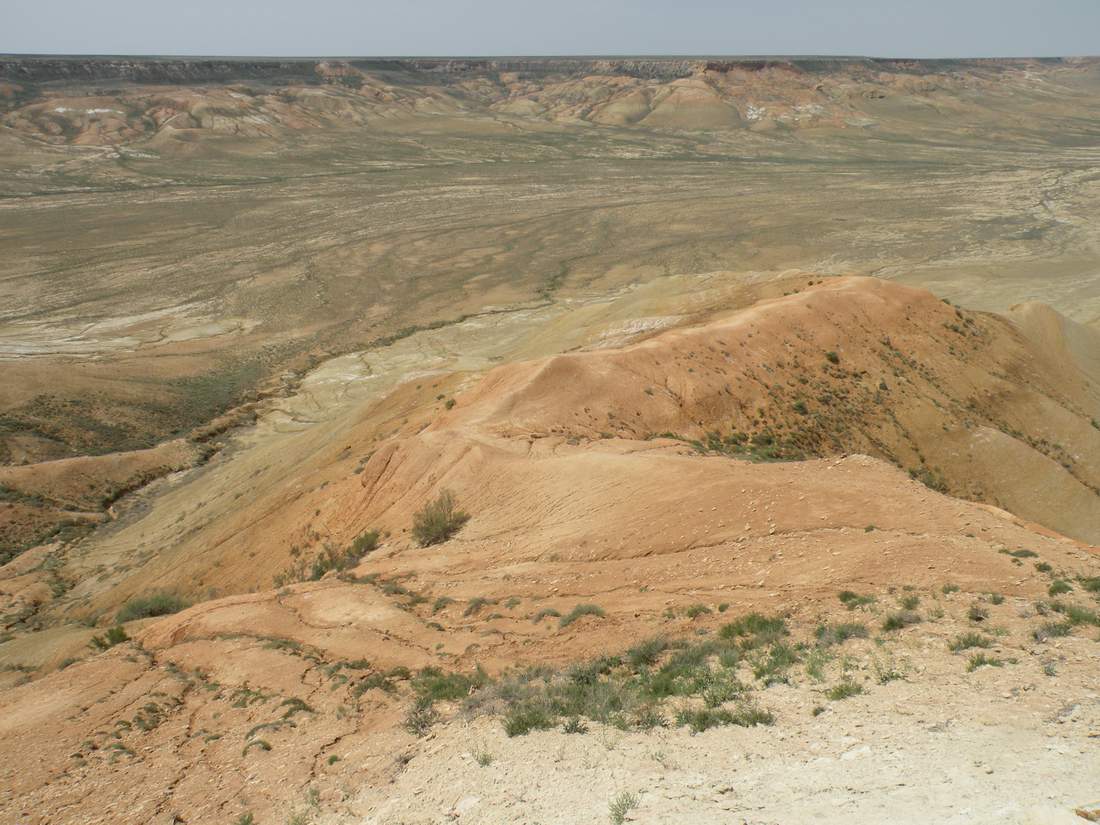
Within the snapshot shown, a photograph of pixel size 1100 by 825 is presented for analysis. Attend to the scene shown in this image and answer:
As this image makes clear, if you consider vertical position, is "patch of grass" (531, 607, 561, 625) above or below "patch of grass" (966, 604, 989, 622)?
below

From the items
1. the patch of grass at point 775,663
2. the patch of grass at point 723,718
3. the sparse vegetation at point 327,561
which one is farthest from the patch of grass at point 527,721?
the sparse vegetation at point 327,561

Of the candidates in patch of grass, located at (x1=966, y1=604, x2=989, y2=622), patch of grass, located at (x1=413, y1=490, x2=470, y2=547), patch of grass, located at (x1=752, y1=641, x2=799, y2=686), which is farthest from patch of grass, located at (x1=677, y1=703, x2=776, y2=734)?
patch of grass, located at (x1=413, y1=490, x2=470, y2=547)

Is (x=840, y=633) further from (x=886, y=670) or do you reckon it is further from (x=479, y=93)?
(x=479, y=93)

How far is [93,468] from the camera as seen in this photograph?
27.8m

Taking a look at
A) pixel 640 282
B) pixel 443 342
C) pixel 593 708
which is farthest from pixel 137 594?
pixel 640 282

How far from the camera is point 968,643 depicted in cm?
891

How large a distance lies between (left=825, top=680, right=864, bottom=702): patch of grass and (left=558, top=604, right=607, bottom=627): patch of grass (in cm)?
371

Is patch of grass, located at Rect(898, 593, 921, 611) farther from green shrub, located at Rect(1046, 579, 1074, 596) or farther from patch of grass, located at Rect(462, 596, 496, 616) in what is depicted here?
patch of grass, located at Rect(462, 596, 496, 616)

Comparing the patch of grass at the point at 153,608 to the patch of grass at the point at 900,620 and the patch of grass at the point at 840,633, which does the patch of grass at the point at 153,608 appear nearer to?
the patch of grass at the point at 840,633

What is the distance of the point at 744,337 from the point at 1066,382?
1410 centimetres

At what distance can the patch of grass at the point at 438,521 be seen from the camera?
49.5 ft

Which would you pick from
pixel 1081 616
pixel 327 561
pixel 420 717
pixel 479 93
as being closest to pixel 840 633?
pixel 1081 616

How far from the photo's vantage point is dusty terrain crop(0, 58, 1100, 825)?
301 inches

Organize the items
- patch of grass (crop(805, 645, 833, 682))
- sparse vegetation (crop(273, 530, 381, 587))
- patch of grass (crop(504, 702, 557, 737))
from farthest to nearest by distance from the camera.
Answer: sparse vegetation (crop(273, 530, 381, 587))
patch of grass (crop(805, 645, 833, 682))
patch of grass (crop(504, 702, 557, 737))
